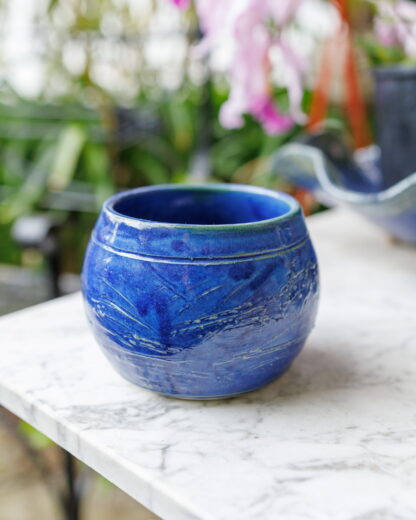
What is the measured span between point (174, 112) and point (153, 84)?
10.5 inches

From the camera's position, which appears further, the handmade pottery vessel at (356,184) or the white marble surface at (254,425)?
the handmade pottery vessel at (356,184)

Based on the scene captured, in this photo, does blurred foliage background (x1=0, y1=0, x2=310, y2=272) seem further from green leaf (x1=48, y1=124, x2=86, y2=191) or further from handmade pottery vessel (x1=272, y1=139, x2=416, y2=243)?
handmade pottery vessel (x1=272, y1=139, x2=416, y2=243)

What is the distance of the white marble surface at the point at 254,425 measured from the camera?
30 cm

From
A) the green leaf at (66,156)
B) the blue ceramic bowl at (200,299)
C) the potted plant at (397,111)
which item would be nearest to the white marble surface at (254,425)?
the blue ceramic bowl at (200,299)

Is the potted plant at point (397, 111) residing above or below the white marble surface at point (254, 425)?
above

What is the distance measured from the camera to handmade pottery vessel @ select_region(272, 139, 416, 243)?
54 centimetres

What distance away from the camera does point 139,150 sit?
177cm

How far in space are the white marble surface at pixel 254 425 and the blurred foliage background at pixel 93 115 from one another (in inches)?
45.2

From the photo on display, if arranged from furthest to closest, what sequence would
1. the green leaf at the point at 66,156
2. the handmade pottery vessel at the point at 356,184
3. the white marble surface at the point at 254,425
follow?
the green leaf at the point at 66,156
the handmade pottery vessel at the point at 356,184
the white marble surface at the point at 254,425

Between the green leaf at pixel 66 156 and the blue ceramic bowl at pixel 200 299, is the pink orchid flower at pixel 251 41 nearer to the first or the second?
the blue ceramic bowl at pixel 200 299

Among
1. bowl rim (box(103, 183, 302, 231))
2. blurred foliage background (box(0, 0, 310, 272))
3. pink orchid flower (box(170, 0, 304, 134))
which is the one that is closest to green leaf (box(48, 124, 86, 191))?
Answer: blurred foliage background (box(0, 0, 310, 272))

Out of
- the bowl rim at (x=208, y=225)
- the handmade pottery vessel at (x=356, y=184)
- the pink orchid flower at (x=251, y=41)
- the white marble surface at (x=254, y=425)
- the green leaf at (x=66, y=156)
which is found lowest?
the green leaf at (x=66, y=156)

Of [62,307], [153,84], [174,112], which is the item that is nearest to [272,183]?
[174,112]

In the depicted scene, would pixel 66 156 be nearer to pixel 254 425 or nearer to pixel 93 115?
pixel 93 115
